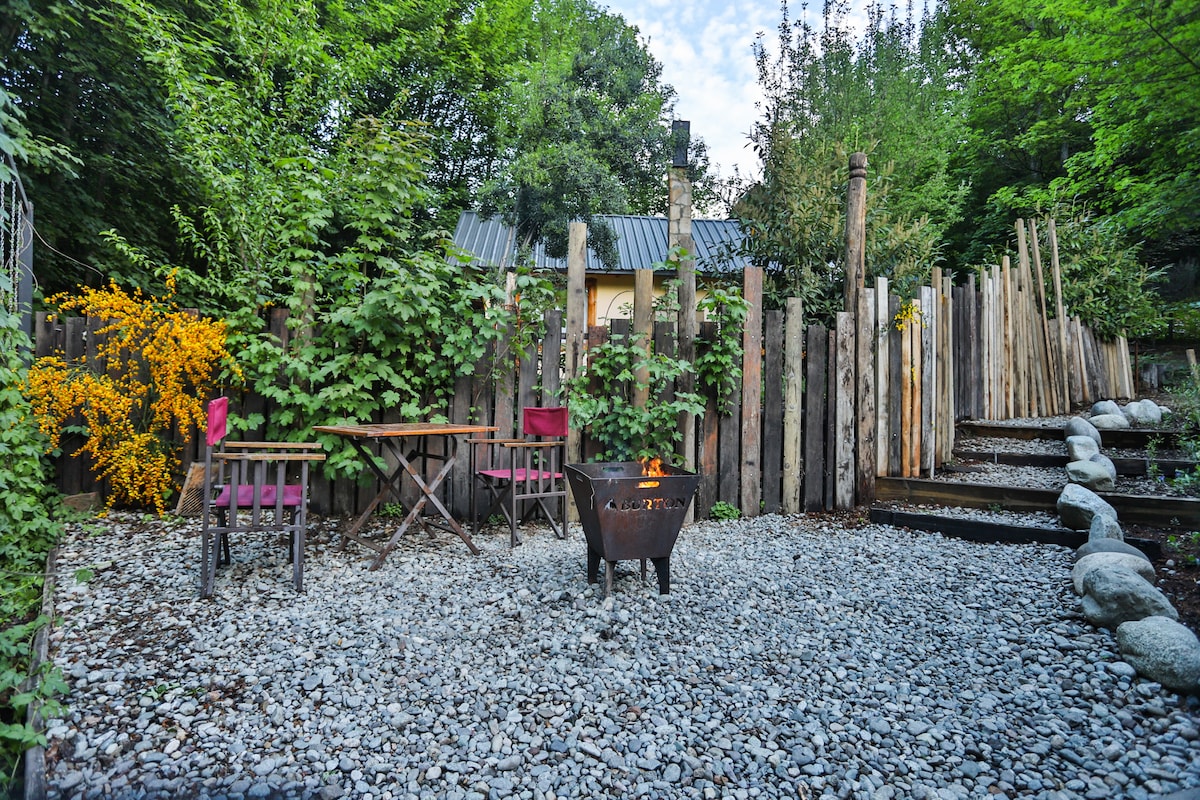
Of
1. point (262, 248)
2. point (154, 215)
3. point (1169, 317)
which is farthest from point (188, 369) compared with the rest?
point (1169, 317)

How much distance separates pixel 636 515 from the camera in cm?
308

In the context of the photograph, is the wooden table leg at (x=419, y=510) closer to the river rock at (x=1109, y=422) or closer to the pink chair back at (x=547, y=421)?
the pink chair back at (x=547, y=421)

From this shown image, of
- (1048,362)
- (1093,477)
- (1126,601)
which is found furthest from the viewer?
(1048,362)

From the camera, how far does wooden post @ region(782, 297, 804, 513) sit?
4801 millimetres

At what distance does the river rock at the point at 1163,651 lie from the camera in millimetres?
1996

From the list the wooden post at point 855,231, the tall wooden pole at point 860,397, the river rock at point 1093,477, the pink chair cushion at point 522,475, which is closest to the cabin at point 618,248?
the wooden post at point 855,231

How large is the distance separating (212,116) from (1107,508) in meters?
9.10

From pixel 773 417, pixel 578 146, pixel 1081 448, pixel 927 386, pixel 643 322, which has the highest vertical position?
pixel 578 146

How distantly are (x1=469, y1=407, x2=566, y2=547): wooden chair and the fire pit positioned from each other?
1.05 m

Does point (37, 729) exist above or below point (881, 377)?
below

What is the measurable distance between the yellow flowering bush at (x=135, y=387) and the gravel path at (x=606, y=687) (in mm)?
1073

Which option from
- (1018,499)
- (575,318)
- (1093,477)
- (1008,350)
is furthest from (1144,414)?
(575,318)

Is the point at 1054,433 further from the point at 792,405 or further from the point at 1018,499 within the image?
the point at 792,405

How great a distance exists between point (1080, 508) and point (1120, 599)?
138 cm
